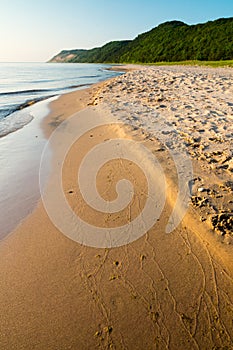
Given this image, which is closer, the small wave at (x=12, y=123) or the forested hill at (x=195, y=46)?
the small wave at (x=12, y=123)

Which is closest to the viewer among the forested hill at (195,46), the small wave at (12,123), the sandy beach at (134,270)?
the sandy beach at (134,270)

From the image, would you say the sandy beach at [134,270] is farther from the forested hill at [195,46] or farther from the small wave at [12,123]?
the forested hill at [195,46]

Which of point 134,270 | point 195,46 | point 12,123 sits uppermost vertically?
point 195,46

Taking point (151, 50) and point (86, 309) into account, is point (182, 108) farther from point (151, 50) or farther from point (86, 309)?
point (151, 50)

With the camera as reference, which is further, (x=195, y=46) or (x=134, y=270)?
(x=195, y=46)

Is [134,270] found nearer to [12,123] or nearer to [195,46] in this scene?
[12,123]

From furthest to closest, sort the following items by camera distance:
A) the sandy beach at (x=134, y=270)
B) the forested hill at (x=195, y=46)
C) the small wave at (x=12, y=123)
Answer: the forested hill at (x=195, y=46)
the small wave at (x=12, y=123)
the sandy beach at (x=134, y=270)

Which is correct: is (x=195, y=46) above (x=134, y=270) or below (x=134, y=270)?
above

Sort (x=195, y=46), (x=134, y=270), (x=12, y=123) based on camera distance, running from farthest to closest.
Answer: (x=195, y=46) < (x=12, y=123) < (x=134, y=270)

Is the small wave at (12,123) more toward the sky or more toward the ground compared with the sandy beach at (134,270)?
more toward the ground

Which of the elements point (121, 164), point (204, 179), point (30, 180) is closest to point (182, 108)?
point (121, 164)

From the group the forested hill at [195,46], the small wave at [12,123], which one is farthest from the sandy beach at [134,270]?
the forested hill at [195,46]

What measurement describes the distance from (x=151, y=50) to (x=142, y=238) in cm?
9253

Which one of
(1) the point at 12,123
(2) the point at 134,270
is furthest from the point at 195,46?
(2) the point at 134,270
